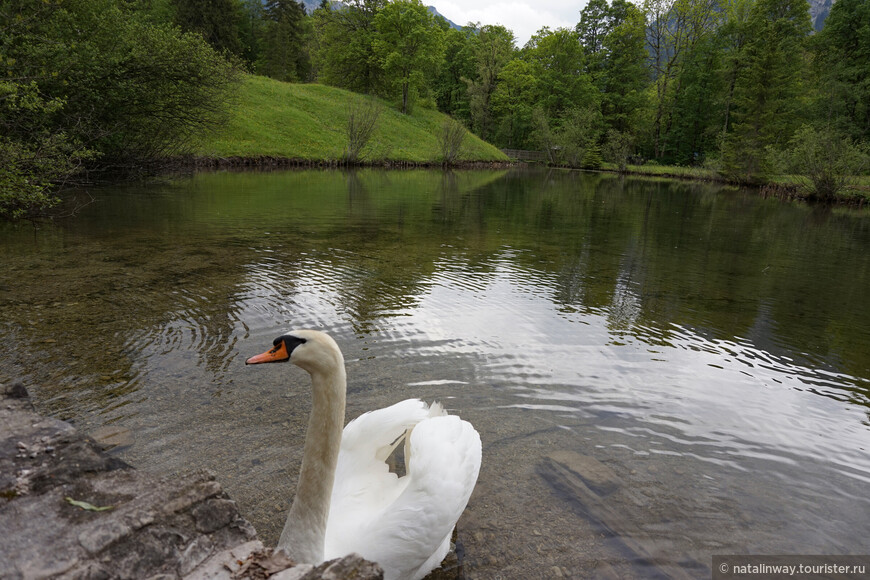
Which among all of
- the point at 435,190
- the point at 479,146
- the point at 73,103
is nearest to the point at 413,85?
the point at 479,146

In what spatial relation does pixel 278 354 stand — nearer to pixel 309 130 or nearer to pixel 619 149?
pixel 309 130

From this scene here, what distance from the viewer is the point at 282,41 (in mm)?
67938

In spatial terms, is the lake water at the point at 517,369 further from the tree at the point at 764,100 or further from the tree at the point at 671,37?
the tree at the point at 671,37

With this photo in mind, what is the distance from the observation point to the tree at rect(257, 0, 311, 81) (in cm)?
6819

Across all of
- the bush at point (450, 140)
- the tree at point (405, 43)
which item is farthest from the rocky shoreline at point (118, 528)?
the tree at point (405, 43)

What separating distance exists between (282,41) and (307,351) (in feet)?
252

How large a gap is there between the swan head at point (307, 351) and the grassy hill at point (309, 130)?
31.3 m

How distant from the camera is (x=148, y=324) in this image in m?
6.63

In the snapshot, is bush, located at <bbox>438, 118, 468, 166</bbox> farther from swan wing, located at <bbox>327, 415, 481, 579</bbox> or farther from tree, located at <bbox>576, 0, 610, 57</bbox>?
swan wing, located at <bbox>327, 415, 481, 579</bbox>

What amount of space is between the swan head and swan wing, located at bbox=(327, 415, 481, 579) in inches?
35.3

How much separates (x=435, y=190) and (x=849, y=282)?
20748mm

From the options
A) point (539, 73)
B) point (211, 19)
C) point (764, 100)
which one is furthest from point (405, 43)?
point (764, 100)

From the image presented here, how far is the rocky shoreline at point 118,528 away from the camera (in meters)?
1.74

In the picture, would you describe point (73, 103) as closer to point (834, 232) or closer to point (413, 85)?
point (834, 232)
